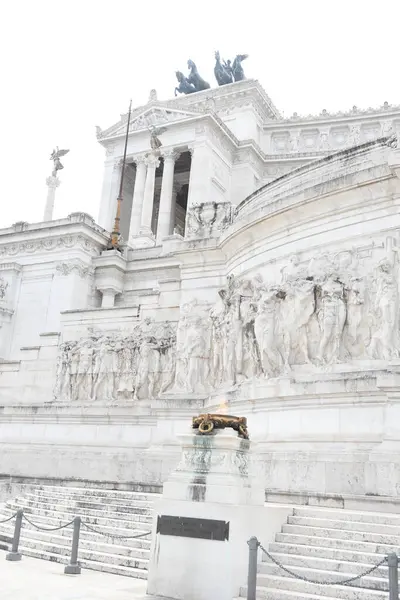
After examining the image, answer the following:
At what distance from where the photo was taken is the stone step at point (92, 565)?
10.7 m

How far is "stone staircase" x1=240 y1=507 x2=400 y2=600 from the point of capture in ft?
28.5

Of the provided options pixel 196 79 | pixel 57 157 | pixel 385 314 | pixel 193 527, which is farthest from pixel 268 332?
pixel 196 79

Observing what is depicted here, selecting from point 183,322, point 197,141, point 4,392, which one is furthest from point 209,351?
point 197,141

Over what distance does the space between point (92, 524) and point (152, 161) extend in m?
44.5

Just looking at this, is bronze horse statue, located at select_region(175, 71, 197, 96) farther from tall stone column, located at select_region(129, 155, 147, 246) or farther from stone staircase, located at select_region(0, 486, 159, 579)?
stone staircase, located at select_region(0, 486, 159, 579)

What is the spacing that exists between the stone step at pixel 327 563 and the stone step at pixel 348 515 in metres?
1.38

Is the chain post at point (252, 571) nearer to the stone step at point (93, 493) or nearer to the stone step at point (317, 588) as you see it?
the stone step at point (317, 588)

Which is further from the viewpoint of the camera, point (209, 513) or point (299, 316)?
point (299, 316)

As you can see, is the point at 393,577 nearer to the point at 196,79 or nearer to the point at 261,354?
the point at 261,354

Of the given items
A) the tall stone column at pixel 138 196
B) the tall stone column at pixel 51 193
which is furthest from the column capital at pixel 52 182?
the tall stone column at pixel 138 196

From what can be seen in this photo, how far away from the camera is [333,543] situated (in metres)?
10.0

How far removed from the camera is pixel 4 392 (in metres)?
25.1

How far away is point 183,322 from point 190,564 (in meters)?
12.1

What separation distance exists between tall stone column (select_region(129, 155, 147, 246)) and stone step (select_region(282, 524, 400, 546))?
1818 inches
